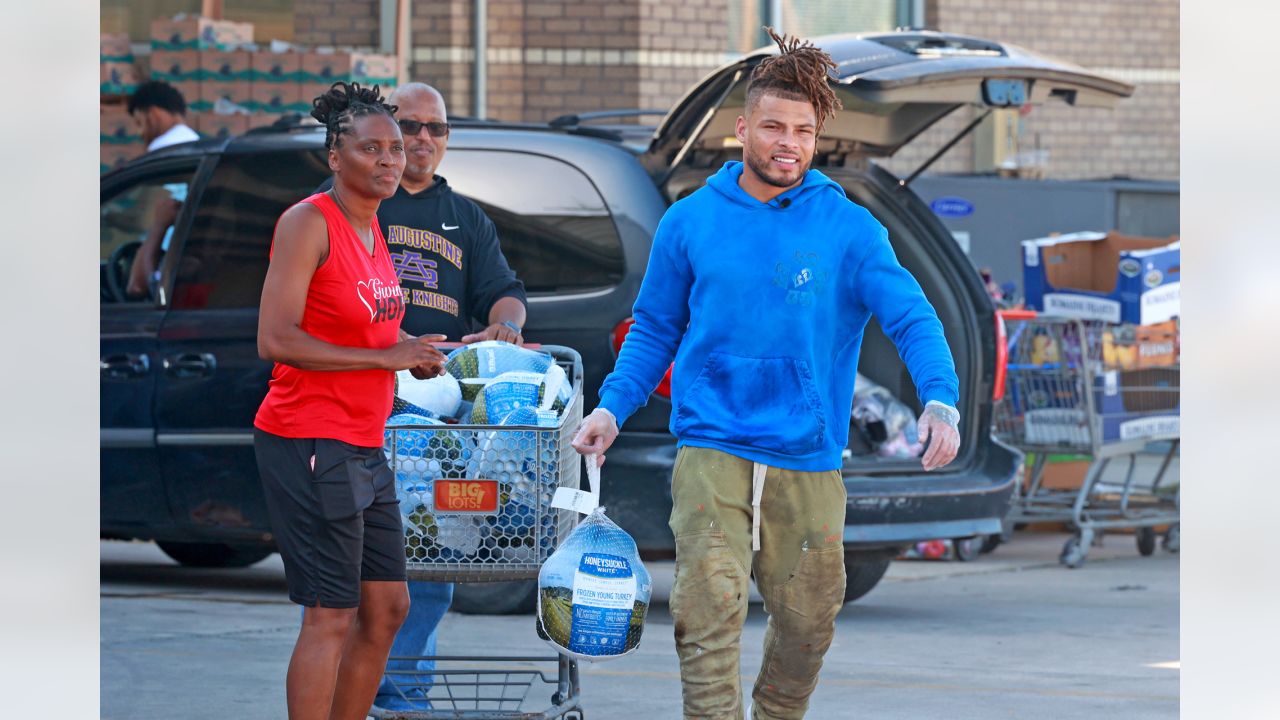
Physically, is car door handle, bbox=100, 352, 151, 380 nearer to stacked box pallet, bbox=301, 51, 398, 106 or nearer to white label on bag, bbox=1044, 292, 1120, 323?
stacked box pallet, bbox=301, 51, 398, 106

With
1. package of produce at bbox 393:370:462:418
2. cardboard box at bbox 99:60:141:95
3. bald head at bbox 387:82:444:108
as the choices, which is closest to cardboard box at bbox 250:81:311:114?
cardboard box at bbox 99:60:141:95

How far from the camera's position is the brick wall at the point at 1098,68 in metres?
Result: 16.1

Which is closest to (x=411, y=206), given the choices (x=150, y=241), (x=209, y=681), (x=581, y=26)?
(x=209, y=681)

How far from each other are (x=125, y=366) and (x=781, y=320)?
4.38 metres

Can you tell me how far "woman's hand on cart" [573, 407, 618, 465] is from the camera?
4.62 meters

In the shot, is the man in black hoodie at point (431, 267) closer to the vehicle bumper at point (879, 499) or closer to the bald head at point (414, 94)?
the bald head at point (414, 94)

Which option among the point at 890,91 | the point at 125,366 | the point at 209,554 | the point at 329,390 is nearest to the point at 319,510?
the point at 329,390

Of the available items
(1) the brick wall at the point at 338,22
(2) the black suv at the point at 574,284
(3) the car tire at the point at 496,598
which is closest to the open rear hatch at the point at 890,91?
(2) the black suv at the point at 574,284

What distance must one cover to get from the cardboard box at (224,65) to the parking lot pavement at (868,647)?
3.08 metres

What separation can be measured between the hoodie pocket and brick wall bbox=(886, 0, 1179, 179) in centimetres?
1161

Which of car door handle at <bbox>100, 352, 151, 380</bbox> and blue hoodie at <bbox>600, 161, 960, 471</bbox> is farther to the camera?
car door handle at <bbox>100, 352, 151, 380</bbox>

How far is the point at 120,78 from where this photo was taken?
38.5 feet

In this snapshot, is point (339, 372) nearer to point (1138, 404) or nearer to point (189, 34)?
point (1138, 404)
